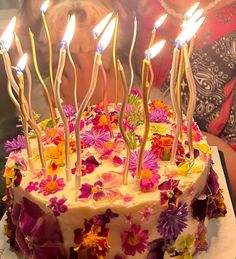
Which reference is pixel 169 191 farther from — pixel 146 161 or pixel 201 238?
pixel 201 238

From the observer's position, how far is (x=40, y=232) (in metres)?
1.15

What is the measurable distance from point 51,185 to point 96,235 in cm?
16

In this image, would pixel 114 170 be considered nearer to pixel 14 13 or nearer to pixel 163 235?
pixel 163 235

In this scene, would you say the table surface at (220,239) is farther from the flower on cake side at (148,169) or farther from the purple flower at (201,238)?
the flower on cake side at (148,169)

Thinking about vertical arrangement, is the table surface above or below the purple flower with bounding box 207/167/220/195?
below

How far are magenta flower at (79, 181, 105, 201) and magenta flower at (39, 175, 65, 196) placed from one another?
0.20ft

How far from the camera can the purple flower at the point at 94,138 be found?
1.36 meters

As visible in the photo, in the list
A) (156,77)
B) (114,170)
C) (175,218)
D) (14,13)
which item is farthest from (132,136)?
(14,13)

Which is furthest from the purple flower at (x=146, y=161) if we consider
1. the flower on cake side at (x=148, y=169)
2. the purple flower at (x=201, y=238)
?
the purple flower at (x=201, y=238)

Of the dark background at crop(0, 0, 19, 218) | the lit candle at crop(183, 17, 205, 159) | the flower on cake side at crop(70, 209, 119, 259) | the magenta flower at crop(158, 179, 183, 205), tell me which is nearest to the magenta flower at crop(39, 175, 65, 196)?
the flower on cake side at crop(70, 209, 119, 259)

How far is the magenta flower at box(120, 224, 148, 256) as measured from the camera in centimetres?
114

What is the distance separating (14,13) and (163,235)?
1213 mm

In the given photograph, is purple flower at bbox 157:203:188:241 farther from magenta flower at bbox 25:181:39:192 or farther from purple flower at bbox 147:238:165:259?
magenta flower at bbox 25:181:39:192

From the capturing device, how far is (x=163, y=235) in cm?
117
